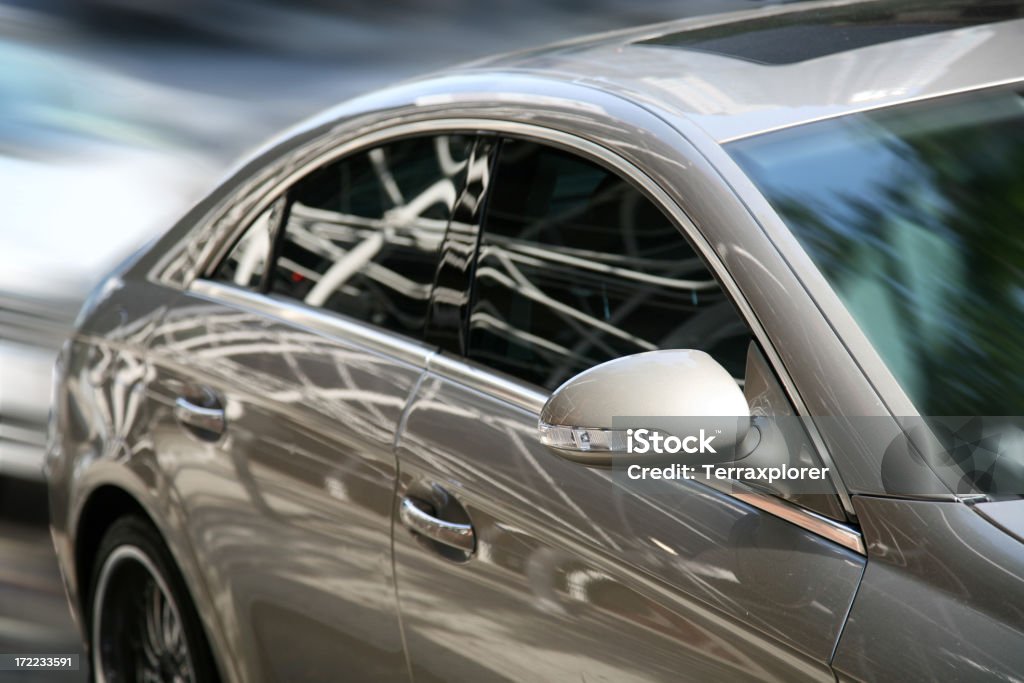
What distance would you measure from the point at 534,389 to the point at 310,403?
49cm

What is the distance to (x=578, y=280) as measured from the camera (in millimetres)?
2348

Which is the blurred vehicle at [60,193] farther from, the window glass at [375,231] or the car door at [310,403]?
the window glass at [375,231]

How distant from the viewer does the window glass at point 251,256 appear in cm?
296

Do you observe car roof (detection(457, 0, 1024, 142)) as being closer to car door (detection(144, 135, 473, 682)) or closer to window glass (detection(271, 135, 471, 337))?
window glass (detection(271, 135, 471, 337))

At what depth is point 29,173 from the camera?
818 cm

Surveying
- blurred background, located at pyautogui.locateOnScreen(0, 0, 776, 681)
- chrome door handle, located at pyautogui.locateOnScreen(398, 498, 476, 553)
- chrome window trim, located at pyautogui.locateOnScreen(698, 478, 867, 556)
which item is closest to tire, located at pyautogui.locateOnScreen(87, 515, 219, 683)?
chrome door handle, located at pyautogui.locateOnScreen(398, 498, 476, 553)

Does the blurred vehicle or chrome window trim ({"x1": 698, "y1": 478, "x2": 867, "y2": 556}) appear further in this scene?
the blurred vehicle

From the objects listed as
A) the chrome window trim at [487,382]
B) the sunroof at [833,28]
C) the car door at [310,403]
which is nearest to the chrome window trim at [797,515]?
the chrome window trim at [487,382]

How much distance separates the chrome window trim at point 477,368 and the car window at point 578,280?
0.11 ft

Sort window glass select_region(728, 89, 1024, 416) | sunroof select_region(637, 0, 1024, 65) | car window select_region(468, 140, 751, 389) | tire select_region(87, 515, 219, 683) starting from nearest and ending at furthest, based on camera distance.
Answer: window glass select_region(728, 89, 1024, 416) → car window select_region(468, 140, 751, 389) → sunroof select_region(637, 0, 1024, 65) → tire select_region(87, 515, 219, 683)

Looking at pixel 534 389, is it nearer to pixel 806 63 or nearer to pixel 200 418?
pixel 806 63

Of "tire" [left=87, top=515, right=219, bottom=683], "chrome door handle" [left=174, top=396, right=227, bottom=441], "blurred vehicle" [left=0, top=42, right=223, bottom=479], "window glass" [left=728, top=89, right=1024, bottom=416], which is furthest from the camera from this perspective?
"blurred vehicle" [left=0, top=42, right=223, bottom=479]

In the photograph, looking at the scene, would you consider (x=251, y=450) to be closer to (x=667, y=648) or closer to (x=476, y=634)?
(x=476, y=634)

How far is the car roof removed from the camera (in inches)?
86.2
